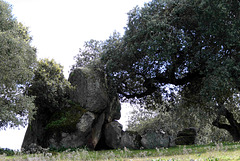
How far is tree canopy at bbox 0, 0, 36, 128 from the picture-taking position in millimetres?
18998

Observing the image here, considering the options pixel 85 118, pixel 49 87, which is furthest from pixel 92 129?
pixel 49 87

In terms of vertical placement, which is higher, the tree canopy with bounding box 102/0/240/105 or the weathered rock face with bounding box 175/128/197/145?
the tree canopy with bounding box 102/0/240/105

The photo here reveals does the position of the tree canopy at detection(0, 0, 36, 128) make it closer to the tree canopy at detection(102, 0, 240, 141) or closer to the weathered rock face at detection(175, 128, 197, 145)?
the tree canopy at detection(102, 0, 240, 141)

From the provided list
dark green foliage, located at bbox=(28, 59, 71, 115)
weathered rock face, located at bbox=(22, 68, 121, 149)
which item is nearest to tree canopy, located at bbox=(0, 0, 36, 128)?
dark green foliage, located at bbox=(28, 59, 71, 115)

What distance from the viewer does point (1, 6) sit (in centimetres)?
2142

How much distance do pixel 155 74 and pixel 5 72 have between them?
1345 cm

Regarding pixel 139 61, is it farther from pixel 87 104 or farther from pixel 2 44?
pixel 2 44

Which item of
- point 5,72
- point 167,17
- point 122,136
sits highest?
point 167,17

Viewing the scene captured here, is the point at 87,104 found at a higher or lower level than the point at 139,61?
lower

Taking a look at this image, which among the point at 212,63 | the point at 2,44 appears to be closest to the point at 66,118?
the point at 2,44

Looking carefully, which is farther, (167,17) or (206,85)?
(167,17)

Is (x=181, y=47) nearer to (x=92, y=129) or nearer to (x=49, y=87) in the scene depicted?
(x=92, y=129)

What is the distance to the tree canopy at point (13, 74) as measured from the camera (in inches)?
748

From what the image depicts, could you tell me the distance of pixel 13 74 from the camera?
1934 centimetres
